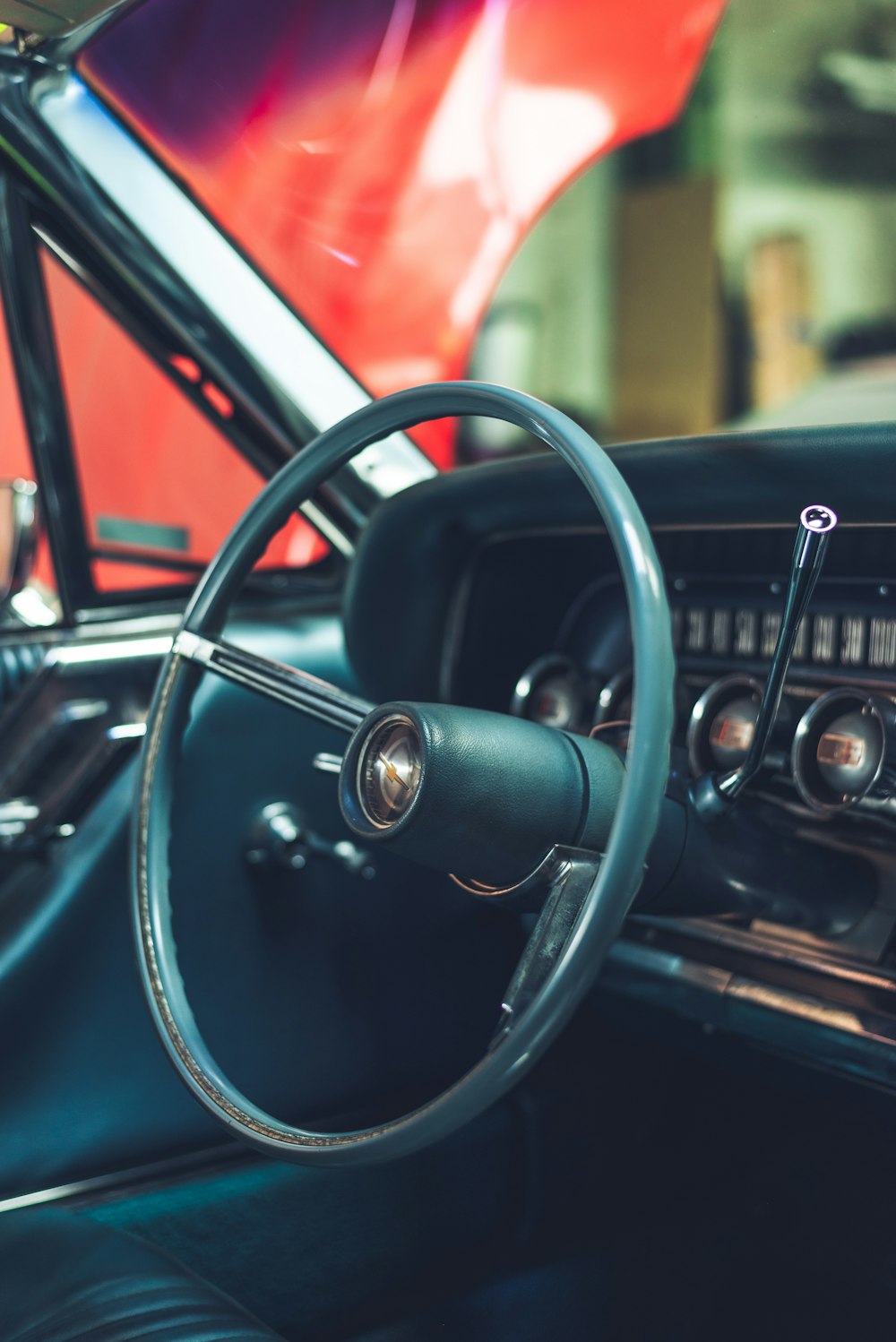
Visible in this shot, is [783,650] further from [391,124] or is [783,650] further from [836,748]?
[391,124]

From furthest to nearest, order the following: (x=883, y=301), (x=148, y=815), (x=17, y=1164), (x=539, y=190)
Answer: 1. (x=883, y=301)
2. (x=539, y=190)
3. (x=17, y=1164)
4. (x=148, y=815)

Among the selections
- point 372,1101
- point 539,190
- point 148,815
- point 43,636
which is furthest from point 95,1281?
point 539,190

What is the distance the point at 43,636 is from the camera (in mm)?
1406

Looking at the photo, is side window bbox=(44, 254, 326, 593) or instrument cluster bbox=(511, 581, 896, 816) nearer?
instrument cluster bbox=(511, 581, 896, 816)

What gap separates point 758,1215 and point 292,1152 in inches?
30.2

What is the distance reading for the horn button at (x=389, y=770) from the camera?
2.70 ft

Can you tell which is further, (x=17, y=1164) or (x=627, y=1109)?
(x=627, y=1109)

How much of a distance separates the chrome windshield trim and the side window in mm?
97

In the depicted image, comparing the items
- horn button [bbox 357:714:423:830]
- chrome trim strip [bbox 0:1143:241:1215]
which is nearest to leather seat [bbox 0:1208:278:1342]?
chrome trim strip [bbox 0:1143:241:1215]

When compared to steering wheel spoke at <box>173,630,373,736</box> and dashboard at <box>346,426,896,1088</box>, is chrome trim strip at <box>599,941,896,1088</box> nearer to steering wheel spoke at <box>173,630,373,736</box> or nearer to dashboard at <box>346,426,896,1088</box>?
dashboard at <box>346,426,896,1088</box>

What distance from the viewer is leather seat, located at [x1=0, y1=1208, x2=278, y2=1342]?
827 mm

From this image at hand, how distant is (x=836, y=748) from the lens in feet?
3.41

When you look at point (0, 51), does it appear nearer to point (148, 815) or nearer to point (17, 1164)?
point (148, 815)

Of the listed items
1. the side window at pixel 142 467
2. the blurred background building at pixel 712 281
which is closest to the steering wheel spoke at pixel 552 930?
the side window at pixel 142 467
